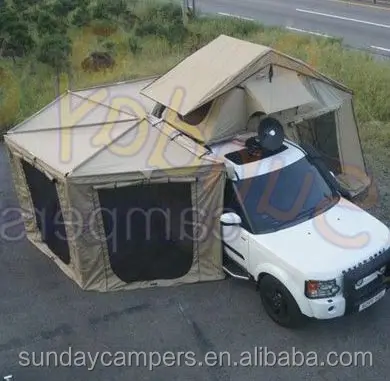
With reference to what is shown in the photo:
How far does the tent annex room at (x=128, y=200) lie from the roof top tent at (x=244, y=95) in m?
0.40

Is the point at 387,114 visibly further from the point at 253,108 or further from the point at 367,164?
the point at 253,108

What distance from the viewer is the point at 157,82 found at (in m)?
8.85

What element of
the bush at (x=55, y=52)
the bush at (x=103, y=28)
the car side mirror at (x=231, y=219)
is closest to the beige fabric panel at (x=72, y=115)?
the car side mirror at (x=231, y=219)

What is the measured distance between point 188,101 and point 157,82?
107 centimetres

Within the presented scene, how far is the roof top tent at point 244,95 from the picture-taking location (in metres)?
7.95

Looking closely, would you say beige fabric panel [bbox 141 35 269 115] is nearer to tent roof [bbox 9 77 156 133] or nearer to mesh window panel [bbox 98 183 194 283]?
tent roof [bbox 9 77 156 133]

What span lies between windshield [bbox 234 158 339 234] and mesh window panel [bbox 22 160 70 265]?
2.43 meters

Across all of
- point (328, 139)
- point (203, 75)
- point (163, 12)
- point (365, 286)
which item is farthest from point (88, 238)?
point (163, 12)

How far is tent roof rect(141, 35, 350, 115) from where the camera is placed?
25.9 feet

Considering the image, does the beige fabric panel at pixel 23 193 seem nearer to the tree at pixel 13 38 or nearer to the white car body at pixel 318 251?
the white car body at pixel 318 251

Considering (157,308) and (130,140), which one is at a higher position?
(130,140)

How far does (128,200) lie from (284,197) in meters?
1.91

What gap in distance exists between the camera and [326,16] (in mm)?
24359

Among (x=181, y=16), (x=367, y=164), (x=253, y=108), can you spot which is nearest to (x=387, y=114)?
(x=367, y=164)
